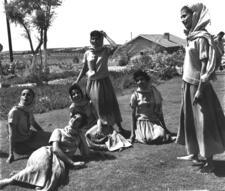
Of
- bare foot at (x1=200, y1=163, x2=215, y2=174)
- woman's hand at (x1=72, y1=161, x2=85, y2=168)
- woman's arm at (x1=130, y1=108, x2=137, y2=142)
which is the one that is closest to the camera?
bare foot at (x1=200, y1=163, x2=215, y2=174)

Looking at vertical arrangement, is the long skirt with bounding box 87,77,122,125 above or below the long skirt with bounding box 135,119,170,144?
above

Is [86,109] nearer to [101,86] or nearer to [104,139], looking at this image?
[101,86]

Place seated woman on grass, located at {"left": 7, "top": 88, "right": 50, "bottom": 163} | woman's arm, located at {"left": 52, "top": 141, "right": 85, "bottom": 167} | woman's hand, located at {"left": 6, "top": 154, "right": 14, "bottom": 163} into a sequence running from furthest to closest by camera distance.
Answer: seated woman on grass, located at {"left": 7, "top": 88, "right": 50, "bottom": 163} < woman's hand, located at {"left": 6, "top": 154, "right": 14, "bottom": 163} < woman's arm, located at {"left": 52, "top": 141, "right": 85, "bottom": 167}

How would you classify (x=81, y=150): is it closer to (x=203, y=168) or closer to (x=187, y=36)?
(x=203, y=168)

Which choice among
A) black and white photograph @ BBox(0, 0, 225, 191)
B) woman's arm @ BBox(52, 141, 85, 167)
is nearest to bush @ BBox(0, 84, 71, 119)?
black and white photograph @ BBox(0, 0, 225, 191)

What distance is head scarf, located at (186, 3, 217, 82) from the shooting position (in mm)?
3977

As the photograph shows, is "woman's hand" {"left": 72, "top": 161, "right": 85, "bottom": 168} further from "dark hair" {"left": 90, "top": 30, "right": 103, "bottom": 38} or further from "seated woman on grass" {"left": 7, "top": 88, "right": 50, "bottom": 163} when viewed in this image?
"dark hair" {"left": 90, "top": 30, "right": 103, "bottom": 38}

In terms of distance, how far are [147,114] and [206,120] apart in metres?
1.90

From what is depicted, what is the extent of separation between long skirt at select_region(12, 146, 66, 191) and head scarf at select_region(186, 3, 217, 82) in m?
2.35

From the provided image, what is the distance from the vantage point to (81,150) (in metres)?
5.21

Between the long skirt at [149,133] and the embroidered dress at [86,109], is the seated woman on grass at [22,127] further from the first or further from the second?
the long skirt at [149,133]

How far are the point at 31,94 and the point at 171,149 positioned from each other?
2.65m

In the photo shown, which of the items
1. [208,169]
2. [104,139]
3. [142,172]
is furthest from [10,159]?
[208,169]

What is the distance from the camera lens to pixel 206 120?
13.8 feet
